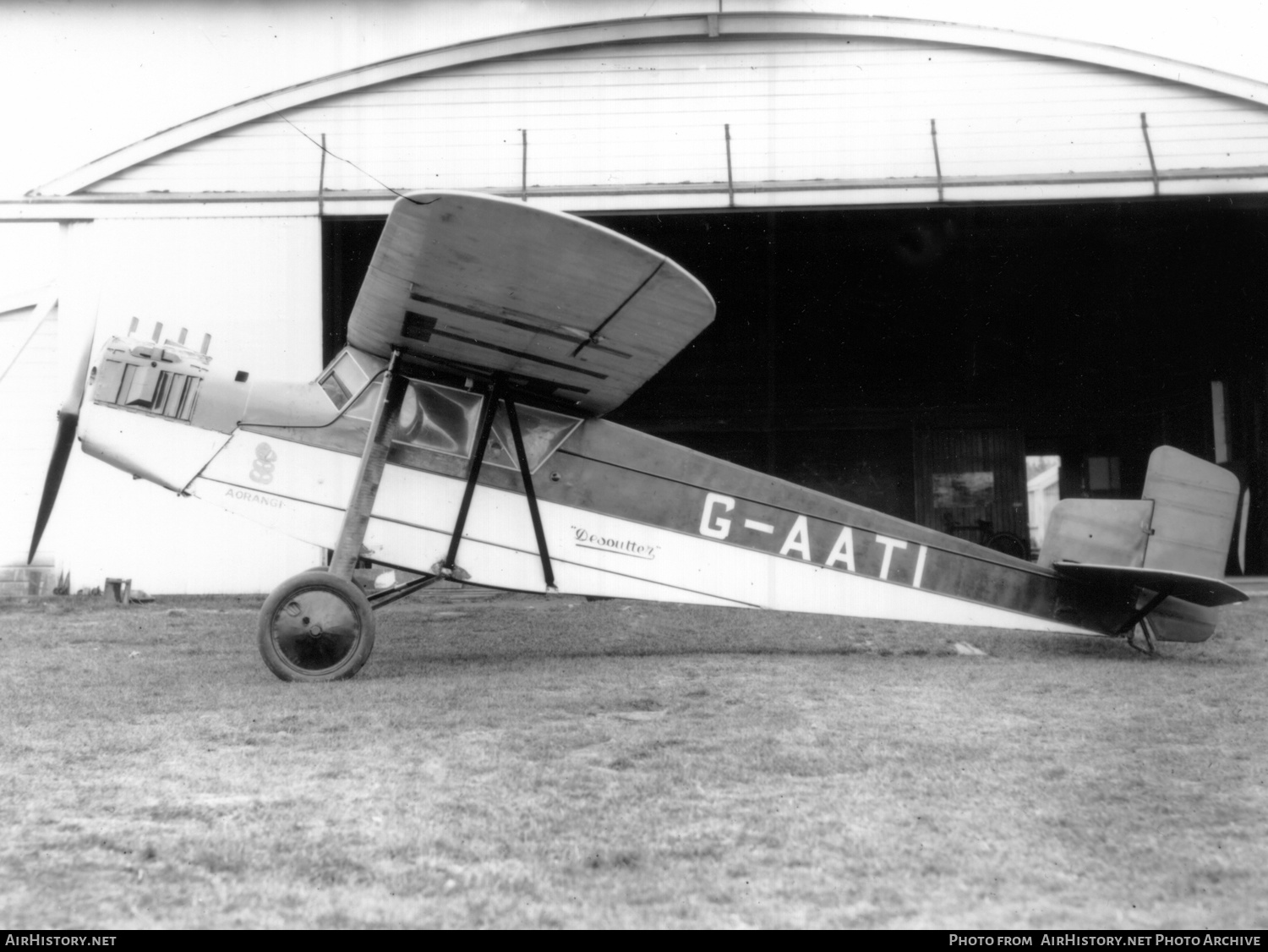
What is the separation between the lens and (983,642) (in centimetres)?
809

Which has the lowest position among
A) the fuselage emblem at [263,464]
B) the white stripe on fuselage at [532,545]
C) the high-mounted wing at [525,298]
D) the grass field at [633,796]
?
the grass field at [633,796]

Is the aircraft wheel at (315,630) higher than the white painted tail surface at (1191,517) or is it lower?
lower

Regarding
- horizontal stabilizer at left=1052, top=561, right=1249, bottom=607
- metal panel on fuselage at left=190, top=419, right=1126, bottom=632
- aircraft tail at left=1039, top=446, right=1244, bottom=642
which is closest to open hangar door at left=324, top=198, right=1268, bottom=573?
aircraft tail at left=1039, top=446, right=1244, bottom=642

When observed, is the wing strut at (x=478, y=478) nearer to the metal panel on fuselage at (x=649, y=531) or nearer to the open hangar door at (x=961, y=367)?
the metal panel on fuselage at (x=649, y=531)

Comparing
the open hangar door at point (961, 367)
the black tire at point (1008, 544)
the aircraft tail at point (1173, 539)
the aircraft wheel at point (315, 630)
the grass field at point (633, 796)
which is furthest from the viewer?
the black tire at point (1008, 544)

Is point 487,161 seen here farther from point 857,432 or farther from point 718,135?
point 857,432

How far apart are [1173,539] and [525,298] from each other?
4.93 m

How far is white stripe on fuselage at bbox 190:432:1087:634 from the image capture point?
634 centimetres

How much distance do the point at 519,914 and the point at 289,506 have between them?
4.58 meters

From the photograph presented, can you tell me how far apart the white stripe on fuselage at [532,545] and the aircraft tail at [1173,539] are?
57 centimetres

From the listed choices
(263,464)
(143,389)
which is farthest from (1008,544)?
(143,389)

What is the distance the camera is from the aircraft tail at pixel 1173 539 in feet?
23.1

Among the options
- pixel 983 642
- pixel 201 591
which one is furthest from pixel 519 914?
pixel 201 591

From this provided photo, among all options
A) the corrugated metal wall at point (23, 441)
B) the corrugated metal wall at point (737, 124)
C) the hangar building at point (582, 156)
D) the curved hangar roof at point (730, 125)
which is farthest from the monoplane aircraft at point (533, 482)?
the corrugated metal wall at point (23, 441)
